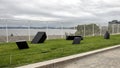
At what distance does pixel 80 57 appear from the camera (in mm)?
10516

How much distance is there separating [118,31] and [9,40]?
29.9 metres

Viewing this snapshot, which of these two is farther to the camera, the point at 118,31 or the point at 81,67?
the point at 118,31

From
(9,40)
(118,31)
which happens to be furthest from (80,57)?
(118,31)

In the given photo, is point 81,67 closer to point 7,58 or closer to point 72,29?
point 7,58

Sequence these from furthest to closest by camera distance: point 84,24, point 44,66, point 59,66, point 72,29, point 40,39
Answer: point 84,24, point 72,29, point 40,39, point 59,66, point 44,66

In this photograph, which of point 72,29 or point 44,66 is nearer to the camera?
point 44,66

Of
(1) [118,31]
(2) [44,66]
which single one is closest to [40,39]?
(2) [44,66]

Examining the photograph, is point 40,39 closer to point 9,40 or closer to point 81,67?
point 9,40

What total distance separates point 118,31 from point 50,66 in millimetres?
38041

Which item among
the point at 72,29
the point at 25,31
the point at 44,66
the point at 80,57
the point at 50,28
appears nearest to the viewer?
the point at 44,66

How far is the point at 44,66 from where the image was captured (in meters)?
7.96

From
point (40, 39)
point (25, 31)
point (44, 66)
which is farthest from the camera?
point (25, 31)

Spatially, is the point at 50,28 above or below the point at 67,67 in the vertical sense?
above

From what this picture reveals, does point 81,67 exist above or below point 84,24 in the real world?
below
